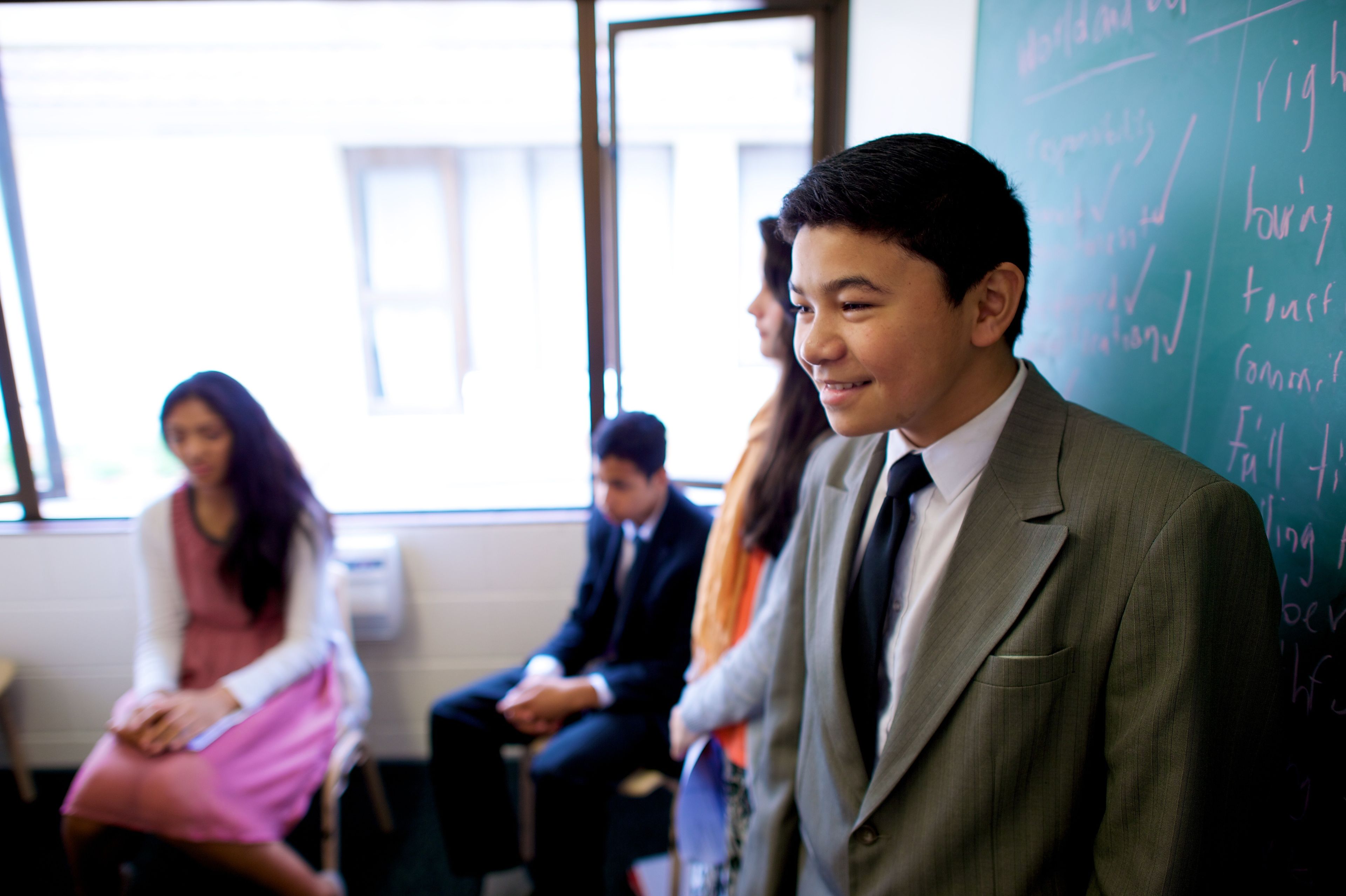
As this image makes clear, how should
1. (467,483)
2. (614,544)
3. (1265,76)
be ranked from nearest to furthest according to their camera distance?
(1265,76) → (614,544) → (467,483)

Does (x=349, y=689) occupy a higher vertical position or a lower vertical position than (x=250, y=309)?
lower

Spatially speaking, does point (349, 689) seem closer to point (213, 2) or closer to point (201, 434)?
point (201, 434)

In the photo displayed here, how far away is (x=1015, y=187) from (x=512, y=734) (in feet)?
5.71

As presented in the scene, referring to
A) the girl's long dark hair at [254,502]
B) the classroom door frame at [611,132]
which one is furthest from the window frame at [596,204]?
the girl's long dark hair at [254,502]

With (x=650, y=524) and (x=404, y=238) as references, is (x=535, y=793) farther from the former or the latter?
(x=404, y=238)

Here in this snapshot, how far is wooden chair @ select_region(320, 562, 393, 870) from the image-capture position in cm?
182

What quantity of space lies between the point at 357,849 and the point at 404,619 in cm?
71

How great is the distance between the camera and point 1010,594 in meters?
0.76

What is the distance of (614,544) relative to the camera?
2.02 meters

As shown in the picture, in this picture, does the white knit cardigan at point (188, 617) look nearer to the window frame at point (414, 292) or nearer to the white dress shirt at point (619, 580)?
the white dress shirt at point (619, 580)

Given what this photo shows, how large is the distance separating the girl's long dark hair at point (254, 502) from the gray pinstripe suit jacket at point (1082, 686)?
1661mm

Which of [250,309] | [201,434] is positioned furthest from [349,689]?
[250,309]

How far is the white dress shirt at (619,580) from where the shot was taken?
5.91ft

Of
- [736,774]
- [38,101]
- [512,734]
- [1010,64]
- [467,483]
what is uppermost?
[38,101]
